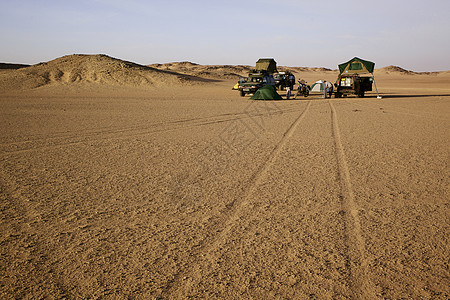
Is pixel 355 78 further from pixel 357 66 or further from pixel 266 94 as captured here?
pixel 266 94

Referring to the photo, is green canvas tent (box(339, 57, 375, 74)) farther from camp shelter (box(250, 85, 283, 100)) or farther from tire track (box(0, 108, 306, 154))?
tire track (box(0, 108, 306, 154))

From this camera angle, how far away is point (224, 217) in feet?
15.2

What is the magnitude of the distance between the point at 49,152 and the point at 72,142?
117 centimetres

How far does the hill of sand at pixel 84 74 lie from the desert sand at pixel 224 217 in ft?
96.2

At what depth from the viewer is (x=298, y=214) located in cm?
469

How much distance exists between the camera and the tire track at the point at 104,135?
28.5 feet

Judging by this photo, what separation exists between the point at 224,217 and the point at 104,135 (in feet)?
22.8

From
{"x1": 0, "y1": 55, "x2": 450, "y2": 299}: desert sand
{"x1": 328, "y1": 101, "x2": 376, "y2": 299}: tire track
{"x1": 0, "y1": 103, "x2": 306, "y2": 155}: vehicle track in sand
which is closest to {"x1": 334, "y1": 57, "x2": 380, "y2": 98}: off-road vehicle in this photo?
{"x1": 0, "y1": 103, "x2": 306, "y2": 155}: vehicle track in sand

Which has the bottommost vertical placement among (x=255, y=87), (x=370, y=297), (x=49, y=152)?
(x=370, y=297)

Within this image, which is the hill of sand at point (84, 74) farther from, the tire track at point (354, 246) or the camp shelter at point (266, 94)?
the tire track at point (354, 246)

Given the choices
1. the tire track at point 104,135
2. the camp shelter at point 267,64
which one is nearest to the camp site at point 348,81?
the tire track at point 104,135

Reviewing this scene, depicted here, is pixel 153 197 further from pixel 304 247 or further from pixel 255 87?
pixel 255 87

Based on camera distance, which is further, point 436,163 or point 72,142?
point 72,142

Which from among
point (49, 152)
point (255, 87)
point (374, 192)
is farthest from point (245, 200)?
point (255, 87)
